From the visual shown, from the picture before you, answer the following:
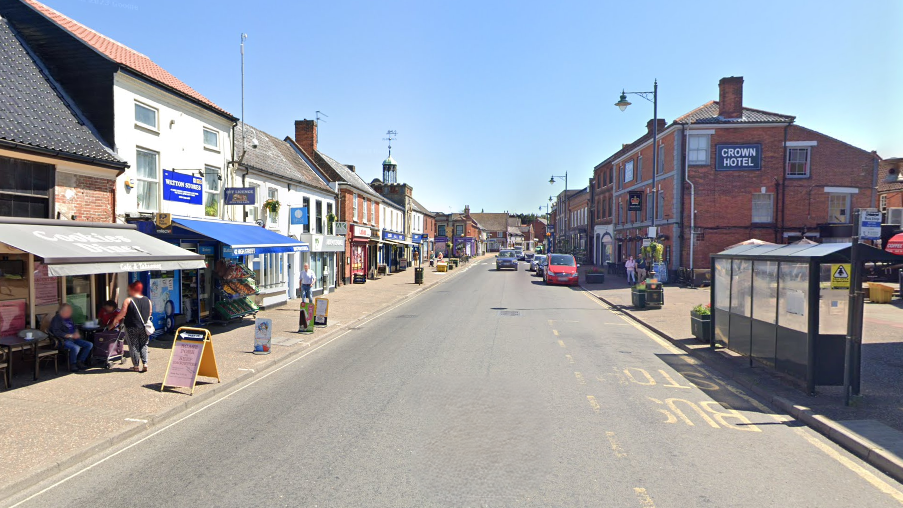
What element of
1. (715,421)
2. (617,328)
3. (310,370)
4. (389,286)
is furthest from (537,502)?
(389,286)

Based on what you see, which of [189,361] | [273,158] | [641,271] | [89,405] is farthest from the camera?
[641,271]

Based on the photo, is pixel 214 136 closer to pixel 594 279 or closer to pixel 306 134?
pixel 306 134

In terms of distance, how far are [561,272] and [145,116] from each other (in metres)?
25.3

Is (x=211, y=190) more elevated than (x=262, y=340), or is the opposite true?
(x=211, y=190)

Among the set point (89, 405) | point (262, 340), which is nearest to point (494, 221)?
point (262, 340)

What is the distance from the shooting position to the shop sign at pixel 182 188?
14.0 meters

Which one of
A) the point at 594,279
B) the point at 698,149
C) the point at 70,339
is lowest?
the point at 594,279

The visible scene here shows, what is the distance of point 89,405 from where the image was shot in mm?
7742

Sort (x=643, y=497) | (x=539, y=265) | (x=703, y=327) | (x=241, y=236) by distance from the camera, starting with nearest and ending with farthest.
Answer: (x=643, y=497) < (x=703, y=327) < (x=241, y=236) < (x=539, y=265)

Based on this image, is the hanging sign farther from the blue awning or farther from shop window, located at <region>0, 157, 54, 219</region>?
shop window, located at <region>0, 157, 54, 219</region>

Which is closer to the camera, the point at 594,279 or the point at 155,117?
the point at 155,117

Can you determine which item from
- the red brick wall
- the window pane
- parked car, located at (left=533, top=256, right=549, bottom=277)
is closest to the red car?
parked car, located at (left=533, top=256, right=549, bottom=277)

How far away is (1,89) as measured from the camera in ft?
35.7

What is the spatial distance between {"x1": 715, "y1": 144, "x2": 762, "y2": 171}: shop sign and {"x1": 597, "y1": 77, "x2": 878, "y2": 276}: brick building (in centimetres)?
5
